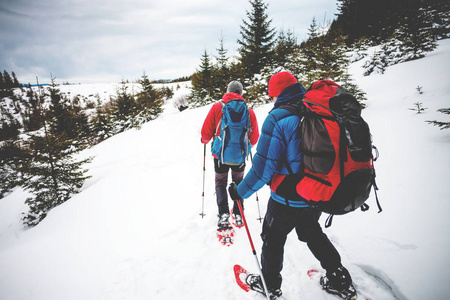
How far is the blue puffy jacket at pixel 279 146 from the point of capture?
152 cm

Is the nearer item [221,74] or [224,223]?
[224,223]

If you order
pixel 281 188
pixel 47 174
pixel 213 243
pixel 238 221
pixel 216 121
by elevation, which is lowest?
pixel 213 243

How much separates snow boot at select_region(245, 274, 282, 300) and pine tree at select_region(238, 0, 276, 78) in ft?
51.6

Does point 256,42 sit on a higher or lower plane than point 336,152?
higher

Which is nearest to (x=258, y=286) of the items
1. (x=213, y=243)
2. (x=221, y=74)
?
(x=213, y=243)

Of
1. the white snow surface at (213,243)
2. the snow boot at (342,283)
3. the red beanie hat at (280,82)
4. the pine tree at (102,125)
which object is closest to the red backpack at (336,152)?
the red beanie hat at (280,82)

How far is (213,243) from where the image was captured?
3.19m

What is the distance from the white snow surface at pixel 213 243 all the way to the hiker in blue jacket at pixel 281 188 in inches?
19.0

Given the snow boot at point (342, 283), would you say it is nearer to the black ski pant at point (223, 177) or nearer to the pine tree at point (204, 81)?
the black ski pant at point (223, 177)

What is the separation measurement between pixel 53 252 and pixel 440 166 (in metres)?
7.68

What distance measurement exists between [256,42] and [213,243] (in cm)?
1738

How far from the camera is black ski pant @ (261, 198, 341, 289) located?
5.83 ft

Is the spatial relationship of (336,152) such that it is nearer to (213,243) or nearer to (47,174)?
(213,243)

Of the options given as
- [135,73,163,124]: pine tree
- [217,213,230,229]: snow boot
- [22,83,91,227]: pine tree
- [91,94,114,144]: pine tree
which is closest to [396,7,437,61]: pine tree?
[217,213,230,229]: snow boot
